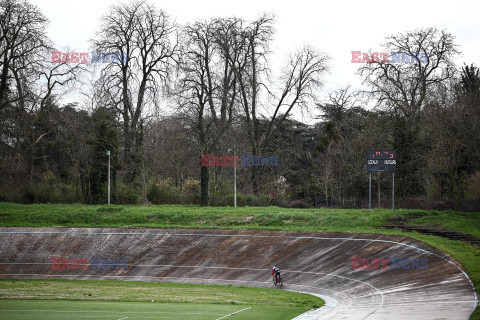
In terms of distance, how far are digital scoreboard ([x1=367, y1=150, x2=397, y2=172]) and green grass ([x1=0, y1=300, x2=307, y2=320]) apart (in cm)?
2010

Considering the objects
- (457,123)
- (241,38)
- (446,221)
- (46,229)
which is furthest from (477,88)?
(46,229)

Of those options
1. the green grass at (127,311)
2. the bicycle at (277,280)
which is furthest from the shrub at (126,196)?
the green grass at (127,311)

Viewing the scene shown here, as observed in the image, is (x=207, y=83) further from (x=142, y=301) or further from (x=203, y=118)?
(x=142, y=301)

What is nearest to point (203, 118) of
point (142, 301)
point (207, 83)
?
point (207, 83)

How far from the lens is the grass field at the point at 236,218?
3556cm

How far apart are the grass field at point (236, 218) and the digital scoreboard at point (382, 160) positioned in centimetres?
329

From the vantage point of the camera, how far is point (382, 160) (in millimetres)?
38875

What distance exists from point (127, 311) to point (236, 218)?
2152cm

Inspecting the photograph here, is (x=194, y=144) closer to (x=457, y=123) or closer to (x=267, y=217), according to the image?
(x=267, y=217)

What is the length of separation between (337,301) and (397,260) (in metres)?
6.05

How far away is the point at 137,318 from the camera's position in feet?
59.3

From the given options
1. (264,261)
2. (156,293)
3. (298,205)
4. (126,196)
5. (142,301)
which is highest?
(126,196)

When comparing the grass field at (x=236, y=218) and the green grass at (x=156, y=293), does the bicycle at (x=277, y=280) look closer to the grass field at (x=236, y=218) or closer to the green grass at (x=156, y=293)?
the green grass at (x=156, y=293)

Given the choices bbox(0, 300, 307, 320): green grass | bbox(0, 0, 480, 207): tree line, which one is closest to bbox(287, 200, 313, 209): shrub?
bbox(0, 0, 480, 207): tree line
